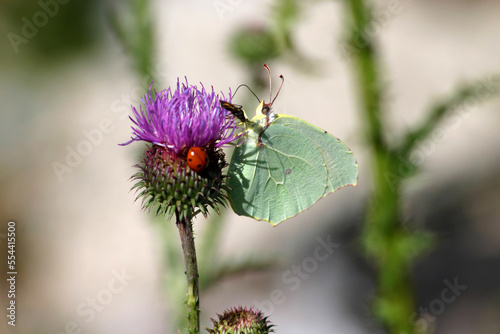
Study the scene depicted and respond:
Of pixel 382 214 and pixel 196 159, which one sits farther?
pixel 382 214

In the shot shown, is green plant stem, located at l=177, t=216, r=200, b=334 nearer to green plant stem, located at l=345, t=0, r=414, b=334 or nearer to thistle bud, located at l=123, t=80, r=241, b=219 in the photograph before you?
thistle bud, located at l=123, t=80, r=241, b=219

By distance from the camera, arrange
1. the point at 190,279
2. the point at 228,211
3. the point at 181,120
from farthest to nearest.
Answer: the point at 228,211 < the point at 181,120 < the point at 190,279

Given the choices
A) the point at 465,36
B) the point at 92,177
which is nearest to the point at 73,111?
the point at 92,177

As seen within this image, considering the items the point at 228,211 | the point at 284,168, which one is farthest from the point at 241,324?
the point at 228,211

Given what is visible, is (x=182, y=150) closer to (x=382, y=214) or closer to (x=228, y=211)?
(x=382, y=214)

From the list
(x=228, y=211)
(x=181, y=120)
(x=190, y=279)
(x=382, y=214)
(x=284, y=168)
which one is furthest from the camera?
(x=228, y=211)

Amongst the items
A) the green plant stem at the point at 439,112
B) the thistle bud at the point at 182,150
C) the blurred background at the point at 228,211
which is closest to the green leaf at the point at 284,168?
the thistle bud at the point at 182,150

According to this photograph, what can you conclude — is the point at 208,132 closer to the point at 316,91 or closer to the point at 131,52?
the point at 131,52

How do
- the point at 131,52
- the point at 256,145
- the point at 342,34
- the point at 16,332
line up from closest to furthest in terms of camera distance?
the point at 256,145 → the point at 342,34 → the point at 131,52 → the point at 16,332
